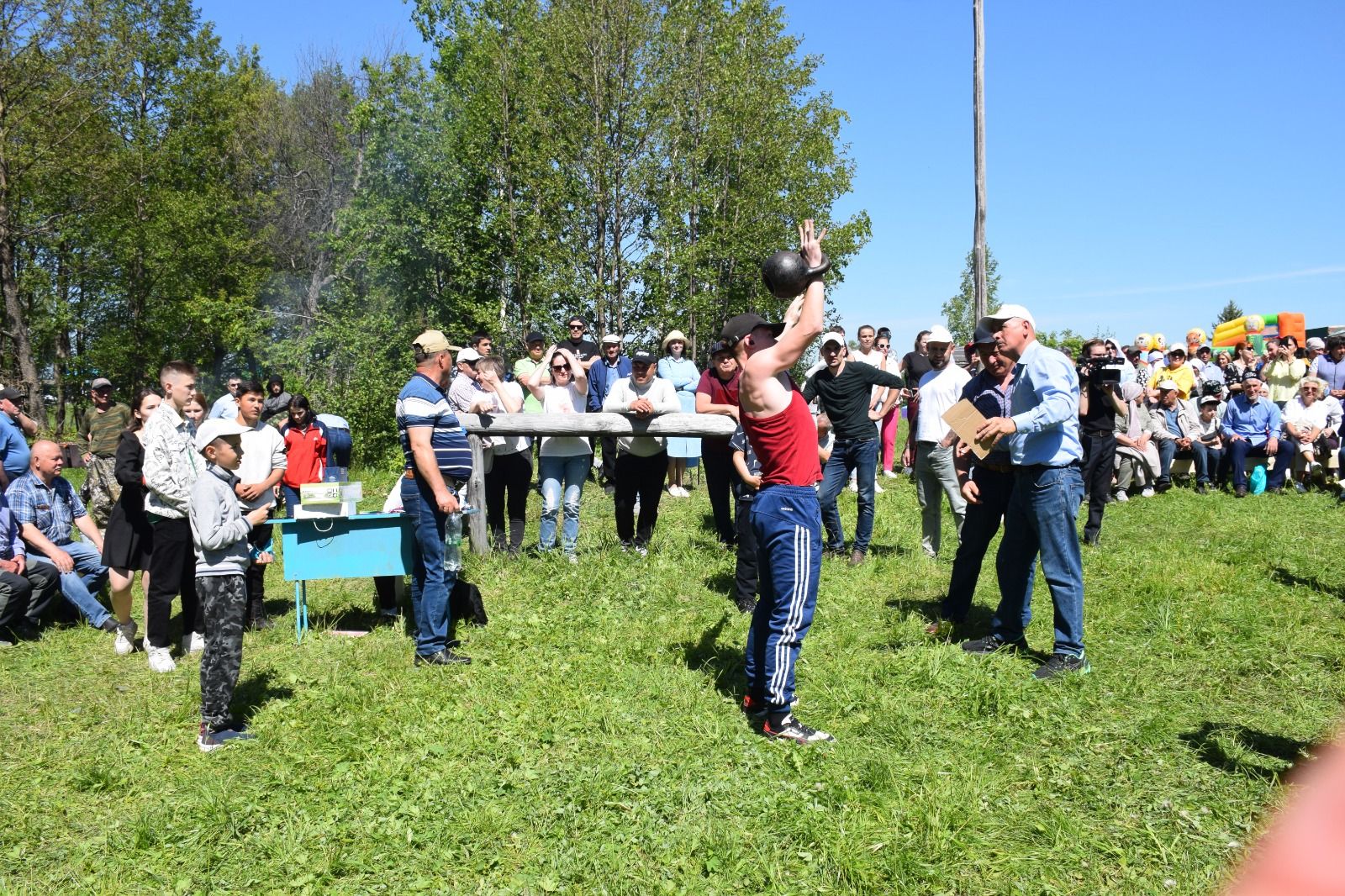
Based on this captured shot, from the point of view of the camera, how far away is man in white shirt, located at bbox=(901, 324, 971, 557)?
826 cm

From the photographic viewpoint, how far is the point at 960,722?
196 inches

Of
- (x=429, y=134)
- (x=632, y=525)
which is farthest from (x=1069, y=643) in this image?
(x=429, y=134)

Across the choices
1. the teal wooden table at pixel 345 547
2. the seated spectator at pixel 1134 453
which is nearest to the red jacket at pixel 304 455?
the teal wooden table at pixel 345 547

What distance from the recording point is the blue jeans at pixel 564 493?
28.5 feet

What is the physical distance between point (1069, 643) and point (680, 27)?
1976 centimetres

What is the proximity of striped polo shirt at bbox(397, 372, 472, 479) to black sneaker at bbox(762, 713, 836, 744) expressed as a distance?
287 centimetres

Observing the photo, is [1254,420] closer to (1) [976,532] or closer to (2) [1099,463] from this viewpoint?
(2) [1099,463]

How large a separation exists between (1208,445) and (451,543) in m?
11.8

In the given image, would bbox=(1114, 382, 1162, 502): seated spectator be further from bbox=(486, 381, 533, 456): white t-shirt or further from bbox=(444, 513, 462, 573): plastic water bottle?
bbox=(444, 513, 462, 573): plastic water bottle

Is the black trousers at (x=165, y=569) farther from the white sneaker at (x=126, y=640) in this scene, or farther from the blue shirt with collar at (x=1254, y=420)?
the blue shirt with collar at (x=1254, y=420)

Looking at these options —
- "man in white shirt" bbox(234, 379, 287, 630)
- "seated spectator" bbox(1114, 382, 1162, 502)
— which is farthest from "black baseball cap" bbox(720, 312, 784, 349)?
"seated spectator" bbox(1114, 382, 1162, 502)

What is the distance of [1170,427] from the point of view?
13.7m

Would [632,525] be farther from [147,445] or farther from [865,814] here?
[865,814]

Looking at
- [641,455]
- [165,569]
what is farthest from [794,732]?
[165,569]
